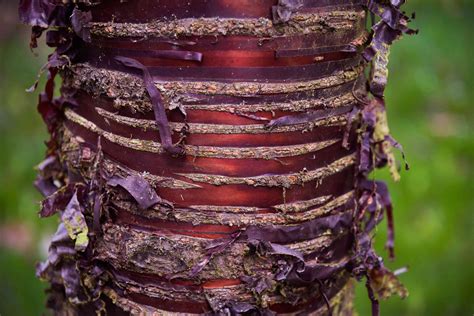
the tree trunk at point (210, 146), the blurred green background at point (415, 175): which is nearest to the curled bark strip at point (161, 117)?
the tree trunk at point (210, 146)

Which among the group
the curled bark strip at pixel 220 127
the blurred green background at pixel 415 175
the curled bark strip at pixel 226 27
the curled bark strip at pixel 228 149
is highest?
the blurred green background at pixel 415 175

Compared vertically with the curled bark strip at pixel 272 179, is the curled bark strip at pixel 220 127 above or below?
above

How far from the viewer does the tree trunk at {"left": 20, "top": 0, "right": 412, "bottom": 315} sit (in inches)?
27.3

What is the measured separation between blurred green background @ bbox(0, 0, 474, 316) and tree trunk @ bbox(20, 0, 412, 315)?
1298mm

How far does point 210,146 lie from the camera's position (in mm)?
708

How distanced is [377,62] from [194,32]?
0.23m

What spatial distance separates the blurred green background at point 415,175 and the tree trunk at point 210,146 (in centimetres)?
130

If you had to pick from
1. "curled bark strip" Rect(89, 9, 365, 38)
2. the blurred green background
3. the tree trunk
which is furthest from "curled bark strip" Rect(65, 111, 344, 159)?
the blurred green background

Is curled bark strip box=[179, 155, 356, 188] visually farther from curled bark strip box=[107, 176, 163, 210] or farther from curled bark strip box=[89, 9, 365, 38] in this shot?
curled bark strip box=[89, 9, 365, 38]

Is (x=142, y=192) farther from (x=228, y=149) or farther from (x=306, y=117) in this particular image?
(x=306, y=117)

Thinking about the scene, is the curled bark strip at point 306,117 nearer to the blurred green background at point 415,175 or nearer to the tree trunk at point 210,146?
the tree trunk at point 210,146

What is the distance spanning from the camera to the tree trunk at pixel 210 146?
69cm

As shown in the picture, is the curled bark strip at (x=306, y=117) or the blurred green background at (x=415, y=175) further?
the blurred green background at (x=415, y=175)

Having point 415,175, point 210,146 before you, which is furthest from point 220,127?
point 415,175
